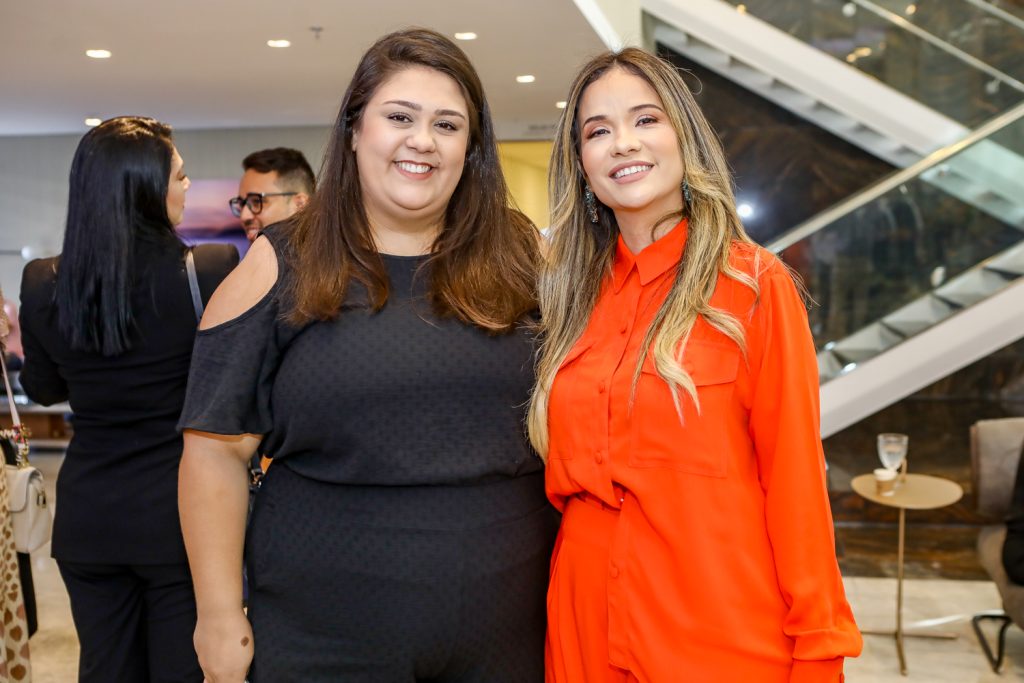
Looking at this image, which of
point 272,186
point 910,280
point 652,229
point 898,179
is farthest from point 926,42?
point 652,229

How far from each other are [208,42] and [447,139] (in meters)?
5.37

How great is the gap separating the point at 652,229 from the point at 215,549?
1005mm

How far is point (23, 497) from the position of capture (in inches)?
107

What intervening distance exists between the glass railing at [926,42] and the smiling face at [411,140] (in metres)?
7.29

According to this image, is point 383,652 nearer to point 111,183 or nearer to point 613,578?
point 613,578

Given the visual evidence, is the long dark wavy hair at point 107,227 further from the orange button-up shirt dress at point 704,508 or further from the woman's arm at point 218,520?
the orange button-up shirt dress at point 704,508

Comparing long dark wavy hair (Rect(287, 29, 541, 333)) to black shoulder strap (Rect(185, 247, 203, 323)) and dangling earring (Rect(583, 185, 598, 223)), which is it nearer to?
dangling earring (Rect(583, 185, 598, 223))

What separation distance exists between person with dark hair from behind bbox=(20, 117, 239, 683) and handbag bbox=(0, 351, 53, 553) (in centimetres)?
40

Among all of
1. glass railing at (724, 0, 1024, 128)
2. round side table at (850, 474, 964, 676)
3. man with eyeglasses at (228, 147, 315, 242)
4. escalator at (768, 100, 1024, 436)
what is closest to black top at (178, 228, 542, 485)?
man with eyeglasses at (228, 147, 315, 242)

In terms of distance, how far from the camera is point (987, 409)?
28.9 ft

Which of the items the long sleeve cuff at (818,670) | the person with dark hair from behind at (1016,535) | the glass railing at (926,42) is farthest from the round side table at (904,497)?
the glass railing at (926,42)

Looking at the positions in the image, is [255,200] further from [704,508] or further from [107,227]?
[704,508]

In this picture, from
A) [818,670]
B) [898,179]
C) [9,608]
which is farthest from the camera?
[898,179]

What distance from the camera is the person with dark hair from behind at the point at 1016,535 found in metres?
3.64
